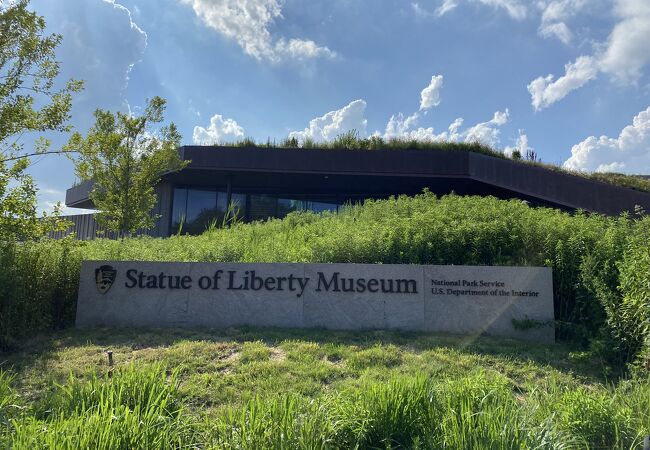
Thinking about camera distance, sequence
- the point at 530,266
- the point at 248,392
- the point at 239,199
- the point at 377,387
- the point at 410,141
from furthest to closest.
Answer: the point at 239,199 < the point at 410,141 < the point at 530,266 < the point at 248,392 < the point at 377,387

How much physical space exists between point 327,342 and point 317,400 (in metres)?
2.50

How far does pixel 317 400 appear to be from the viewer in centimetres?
362

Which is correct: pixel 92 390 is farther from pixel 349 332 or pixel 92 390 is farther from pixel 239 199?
pixel 239 199

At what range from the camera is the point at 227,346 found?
19.3 feet

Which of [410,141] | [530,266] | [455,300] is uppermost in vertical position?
[410,141]

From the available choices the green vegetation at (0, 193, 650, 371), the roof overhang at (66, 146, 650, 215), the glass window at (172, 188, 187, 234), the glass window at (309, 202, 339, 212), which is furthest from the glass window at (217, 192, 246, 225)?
the green vegetation at (0, 193, 650, 371)

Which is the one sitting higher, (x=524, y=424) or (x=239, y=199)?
(x=239, y=199)

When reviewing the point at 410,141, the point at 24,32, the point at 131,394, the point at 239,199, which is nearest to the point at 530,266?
the point at 131,394

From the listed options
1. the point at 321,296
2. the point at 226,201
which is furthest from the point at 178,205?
the point at 321,296

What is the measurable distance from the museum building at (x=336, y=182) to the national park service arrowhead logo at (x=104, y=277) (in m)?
4.38

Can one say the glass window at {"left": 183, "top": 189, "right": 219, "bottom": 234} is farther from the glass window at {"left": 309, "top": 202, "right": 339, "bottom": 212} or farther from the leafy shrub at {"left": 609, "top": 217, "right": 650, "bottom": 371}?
the leafy shrub at {"left": 609, "top": 217, "right": 650, "bottom": 371}

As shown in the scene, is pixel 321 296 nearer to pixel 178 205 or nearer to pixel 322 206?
pixel 322 206

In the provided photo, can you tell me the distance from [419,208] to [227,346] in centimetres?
575

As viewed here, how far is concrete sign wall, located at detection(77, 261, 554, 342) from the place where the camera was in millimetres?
6883
